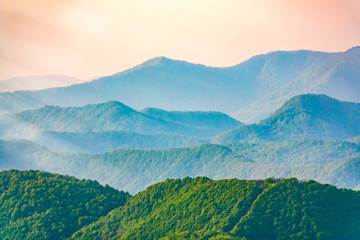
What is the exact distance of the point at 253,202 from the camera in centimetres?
9325

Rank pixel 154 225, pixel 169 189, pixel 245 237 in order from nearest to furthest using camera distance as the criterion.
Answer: pixel 245 237 < pixel 154 225 < pixel 169 189

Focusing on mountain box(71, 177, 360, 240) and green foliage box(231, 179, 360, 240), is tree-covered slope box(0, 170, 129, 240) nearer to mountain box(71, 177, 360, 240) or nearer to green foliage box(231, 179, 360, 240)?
mountain box(71, 177, 360, 240)

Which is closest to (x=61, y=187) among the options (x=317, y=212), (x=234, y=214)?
(x=234, y=214)

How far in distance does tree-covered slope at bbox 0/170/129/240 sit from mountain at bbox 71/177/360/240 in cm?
301

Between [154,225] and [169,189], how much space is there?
7.43 m

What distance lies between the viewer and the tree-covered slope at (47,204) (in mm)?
101938

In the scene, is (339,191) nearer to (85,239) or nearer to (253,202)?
(253,202)

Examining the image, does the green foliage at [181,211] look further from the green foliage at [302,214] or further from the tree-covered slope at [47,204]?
the tree-covered slope at [47,204]

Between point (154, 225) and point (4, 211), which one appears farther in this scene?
point (4, 211)

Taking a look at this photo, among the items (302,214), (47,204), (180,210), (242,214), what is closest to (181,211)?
(180,210)

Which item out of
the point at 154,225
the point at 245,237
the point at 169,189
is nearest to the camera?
the point at 245,237

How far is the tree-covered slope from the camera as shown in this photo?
334 feet

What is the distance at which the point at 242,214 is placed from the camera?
303 feet

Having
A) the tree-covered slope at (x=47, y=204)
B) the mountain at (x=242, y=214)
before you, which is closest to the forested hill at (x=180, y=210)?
the mountain at (x=242, y=214)
